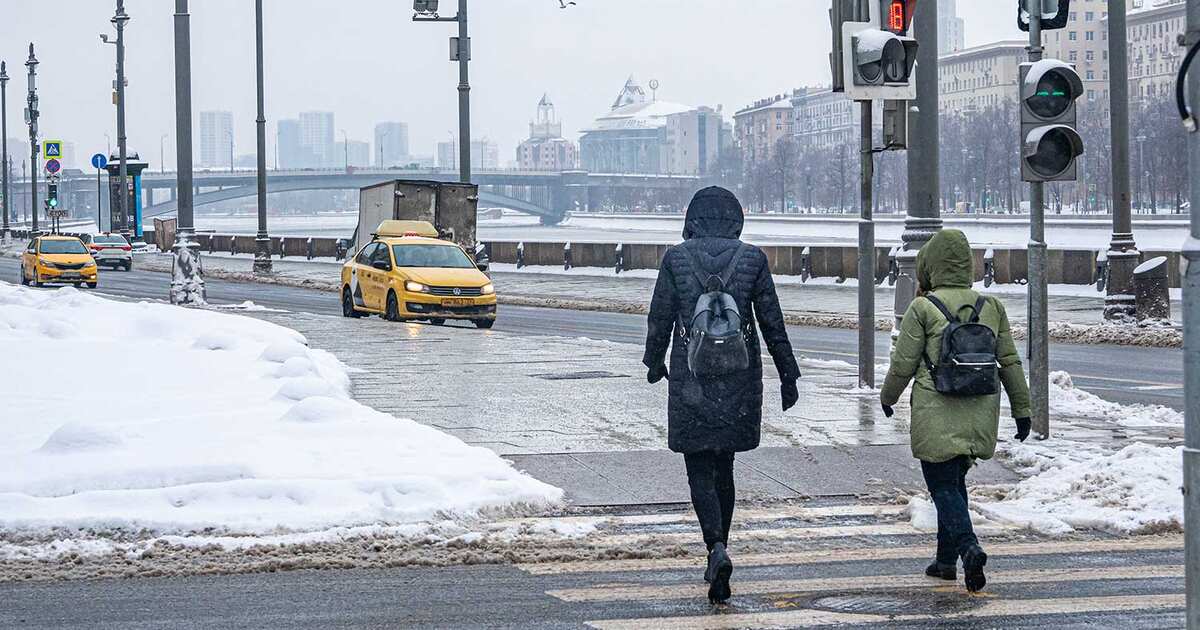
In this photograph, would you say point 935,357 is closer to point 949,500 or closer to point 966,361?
point 966,361

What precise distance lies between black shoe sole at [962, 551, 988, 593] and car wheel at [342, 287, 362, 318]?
877 inches

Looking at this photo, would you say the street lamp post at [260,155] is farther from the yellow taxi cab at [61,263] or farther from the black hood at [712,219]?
the black hood at [712,219]

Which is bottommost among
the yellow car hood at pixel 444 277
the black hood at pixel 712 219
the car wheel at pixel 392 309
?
the car wheel at pixel 392 309

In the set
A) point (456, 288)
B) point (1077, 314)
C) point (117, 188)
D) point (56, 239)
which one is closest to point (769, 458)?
point (456, 288)

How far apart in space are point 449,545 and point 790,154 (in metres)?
168

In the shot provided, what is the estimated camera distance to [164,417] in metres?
11.5

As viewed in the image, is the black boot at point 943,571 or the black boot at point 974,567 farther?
the black boot at point 943,571

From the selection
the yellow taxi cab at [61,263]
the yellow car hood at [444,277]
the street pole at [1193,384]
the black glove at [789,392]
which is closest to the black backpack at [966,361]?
the black glove at [789,392]

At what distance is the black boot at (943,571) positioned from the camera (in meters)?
7.33

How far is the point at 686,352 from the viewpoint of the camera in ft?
23.1

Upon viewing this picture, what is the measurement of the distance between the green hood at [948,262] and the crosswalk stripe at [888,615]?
57.4 inches

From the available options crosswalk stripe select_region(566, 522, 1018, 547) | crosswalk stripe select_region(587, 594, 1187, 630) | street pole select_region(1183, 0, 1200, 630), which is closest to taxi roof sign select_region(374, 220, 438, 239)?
crosswalk stripe select_region(566, 522, 1018, 547)

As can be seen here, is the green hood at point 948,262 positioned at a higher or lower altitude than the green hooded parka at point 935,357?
higher

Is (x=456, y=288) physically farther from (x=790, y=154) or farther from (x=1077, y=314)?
(x=790, y=154)
